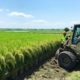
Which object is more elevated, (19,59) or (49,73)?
(19,59)

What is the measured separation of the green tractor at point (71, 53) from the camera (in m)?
13.6

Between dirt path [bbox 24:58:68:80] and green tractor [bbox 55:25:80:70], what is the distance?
41 cm

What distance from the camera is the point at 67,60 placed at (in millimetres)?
13961

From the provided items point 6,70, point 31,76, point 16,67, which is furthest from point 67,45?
point 6,70

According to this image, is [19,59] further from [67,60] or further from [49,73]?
[67,60]

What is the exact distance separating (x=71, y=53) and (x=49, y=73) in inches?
70.5

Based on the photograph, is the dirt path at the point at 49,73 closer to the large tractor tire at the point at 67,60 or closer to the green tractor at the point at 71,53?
→ the large tractor tire at the point at 67,60

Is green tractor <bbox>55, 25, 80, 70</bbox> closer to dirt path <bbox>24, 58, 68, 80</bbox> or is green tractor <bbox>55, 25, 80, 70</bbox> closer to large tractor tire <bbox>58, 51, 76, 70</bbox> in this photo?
large tractor tire <bbox>58, 51, 76, 70</bbox>

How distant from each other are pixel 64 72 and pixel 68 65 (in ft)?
2.12

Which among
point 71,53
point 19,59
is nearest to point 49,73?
point 71,53

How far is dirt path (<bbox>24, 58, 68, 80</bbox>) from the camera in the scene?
11.9 meters

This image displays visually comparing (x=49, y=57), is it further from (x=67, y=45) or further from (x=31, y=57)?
(x=31, y=57)

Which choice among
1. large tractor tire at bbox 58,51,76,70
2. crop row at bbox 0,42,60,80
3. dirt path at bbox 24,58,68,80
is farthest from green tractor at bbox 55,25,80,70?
crop row at bbox 0,42,60,80

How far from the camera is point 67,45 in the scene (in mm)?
14266
